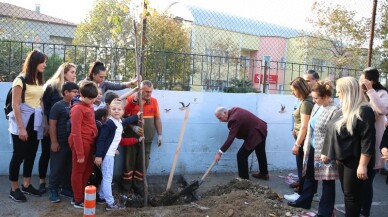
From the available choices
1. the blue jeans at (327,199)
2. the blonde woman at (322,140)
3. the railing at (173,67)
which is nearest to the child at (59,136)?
the railing at (173,67)

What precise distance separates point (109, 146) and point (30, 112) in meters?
0.98

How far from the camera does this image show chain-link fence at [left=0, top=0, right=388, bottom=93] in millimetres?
5766

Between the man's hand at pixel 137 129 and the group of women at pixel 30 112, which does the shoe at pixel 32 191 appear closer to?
the group of women at pixel 30 112

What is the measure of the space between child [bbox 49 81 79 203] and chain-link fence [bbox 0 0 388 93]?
90 cm

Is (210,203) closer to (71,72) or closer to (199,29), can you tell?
(71,72)

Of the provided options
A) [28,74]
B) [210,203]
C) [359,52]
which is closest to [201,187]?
[210,203]

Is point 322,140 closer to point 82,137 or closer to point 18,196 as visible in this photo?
point 82,137

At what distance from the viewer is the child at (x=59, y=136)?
14.4ft

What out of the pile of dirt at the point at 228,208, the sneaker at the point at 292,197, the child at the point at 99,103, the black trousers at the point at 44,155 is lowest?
the sneaker at the point at 292,197

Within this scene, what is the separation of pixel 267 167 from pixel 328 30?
9203mm

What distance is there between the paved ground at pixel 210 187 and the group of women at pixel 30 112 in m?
0.14

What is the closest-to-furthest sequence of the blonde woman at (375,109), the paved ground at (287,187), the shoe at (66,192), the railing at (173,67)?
the blonde woman at (375,109), the shoe at (66,192), the paved ground at (287,187), the railing at (173,67)

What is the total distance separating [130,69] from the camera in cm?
619

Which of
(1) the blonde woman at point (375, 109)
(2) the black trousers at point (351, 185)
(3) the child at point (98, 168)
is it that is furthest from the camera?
(3) the child at point (98, 168)
